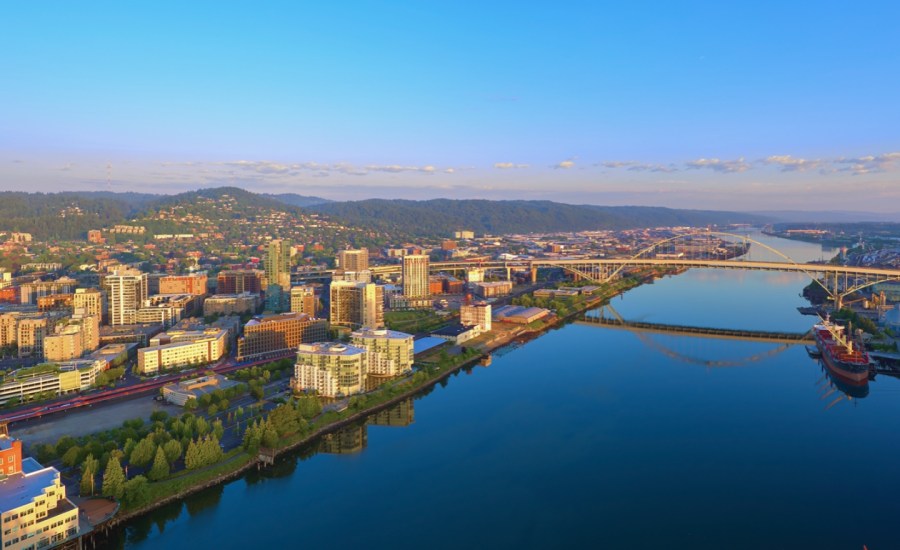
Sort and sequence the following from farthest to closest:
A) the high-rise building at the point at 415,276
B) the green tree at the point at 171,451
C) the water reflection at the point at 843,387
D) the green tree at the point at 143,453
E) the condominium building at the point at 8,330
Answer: the high-rise building at the point at 415,276
the condominium building at the point at 8,330
the water reflection at the point at 843,387
the green tree at the point at 171,451
the green tree at the point at 143,453

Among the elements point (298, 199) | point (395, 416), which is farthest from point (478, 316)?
point (298, 199)

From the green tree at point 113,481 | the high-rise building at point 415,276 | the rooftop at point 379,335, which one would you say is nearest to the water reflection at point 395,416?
the rooftop at point 379,335

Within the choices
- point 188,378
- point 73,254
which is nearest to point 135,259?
point 73,254

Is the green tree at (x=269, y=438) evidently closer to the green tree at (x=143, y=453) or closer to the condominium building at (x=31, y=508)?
the green tree at (x=143, y=453)

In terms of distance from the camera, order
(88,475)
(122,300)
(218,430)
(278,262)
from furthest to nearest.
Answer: (278,262) < (122,300) < (218,430) < (88,475)

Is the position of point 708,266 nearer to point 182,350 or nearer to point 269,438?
point 182,350

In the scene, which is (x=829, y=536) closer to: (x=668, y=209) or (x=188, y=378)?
(x=188, y=378)
